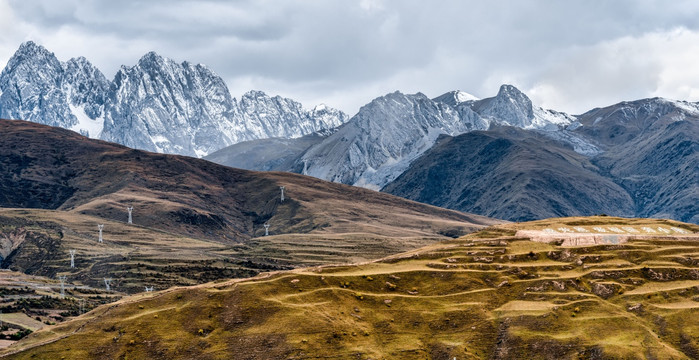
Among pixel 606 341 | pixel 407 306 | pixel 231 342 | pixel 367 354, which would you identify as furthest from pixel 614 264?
pixel 231 342

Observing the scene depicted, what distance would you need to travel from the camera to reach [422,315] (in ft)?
511

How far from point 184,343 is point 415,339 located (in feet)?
131

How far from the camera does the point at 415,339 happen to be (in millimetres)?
148250

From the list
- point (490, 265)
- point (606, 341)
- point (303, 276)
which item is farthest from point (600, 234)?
point (303, 276)

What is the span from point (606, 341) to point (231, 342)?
6355 cm

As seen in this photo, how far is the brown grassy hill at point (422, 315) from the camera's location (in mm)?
143250

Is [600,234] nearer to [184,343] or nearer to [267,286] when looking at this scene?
[267,286]

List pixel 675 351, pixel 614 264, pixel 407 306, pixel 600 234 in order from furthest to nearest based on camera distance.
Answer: pixel 600 234, pixel 614 264, pixel 407 306, pixel 675 351

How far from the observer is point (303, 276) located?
6526 inches

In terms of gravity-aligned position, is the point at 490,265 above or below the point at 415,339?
above

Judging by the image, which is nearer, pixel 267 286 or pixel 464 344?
pixel 464 344

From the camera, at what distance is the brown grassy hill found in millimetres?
143250

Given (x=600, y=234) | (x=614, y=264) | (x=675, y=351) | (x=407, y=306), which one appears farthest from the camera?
(x=600, y=234)

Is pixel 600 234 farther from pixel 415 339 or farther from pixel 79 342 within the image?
pixel 79 342
